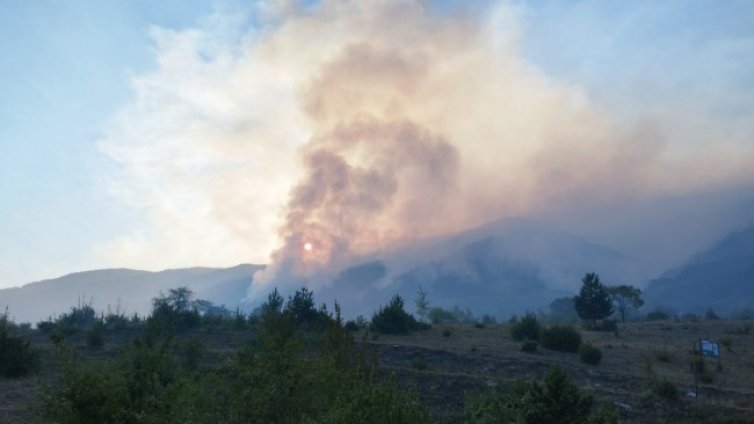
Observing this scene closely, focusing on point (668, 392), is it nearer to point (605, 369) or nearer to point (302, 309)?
point (605, 369)

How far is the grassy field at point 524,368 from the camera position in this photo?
63.1 ft

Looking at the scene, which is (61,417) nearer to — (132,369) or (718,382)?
(132,369)

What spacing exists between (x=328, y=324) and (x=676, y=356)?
1067 inches

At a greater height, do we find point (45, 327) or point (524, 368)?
point (45, 327)

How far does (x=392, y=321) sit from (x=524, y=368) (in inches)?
558

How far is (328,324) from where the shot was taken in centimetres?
1314

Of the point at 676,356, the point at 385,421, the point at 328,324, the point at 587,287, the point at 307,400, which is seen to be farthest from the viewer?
the point at 587,287

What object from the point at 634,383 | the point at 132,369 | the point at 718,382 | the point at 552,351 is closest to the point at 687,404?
the point at 634,383

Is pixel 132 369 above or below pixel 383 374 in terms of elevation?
above

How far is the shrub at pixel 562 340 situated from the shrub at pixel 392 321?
9673 millimetres

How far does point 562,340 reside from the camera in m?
33.8

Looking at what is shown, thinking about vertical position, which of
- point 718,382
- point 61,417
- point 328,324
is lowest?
point 718,382

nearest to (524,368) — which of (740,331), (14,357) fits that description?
(14,357)

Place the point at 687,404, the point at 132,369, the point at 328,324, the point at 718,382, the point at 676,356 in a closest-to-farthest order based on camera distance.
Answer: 1. the point at 132,369
2. the point at 328,324
3. the point at 687,404
4. the point at 718,382
5. the point at 676,356
